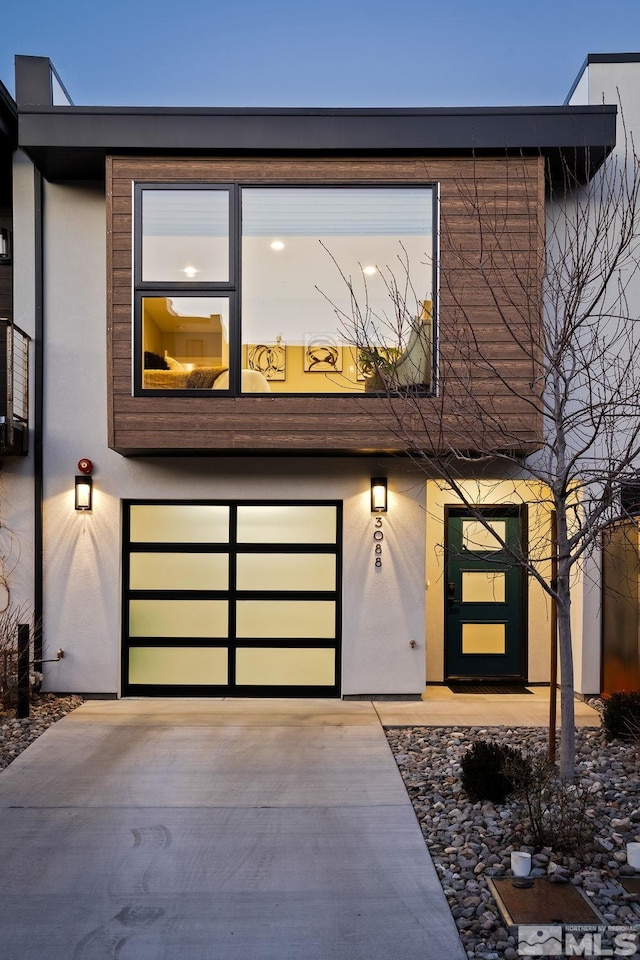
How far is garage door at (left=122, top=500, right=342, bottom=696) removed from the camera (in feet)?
23.4

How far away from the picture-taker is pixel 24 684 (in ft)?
20.4

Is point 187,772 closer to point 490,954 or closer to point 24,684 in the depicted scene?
point 24,684

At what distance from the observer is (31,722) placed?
6160 mm

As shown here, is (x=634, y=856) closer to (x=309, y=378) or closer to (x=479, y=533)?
(x=309, y=378)

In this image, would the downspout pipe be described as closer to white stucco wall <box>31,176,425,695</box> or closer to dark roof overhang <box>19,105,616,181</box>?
white stucco wall <box>31,176,425,695</box>

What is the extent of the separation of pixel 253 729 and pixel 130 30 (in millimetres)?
41633

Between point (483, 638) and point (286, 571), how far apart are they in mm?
2421

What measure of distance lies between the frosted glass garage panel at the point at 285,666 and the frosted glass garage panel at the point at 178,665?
206mm

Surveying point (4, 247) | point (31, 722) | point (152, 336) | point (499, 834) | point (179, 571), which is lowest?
point (31, 722)

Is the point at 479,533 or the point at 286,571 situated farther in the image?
the point at 479,533

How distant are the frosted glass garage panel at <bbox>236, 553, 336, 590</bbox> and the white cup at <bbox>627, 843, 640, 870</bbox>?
3.94 meters

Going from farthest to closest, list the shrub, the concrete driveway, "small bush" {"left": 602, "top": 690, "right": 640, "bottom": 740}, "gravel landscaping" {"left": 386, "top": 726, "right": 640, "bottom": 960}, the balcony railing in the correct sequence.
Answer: the balcony railing → "small bush" {"left": 602, "top": 690, "right": 640, "bottom": 740} → the shrub → "gravel landscaping" {"left": 386, "top": 726, "right": 640, "bottom": 960} → the concrete driveway

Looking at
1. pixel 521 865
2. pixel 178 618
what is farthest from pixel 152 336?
pixel 521 865

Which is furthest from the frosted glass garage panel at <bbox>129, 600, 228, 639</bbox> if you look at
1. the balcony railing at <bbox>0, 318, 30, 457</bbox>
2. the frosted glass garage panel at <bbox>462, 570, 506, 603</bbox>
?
the frosted glass garage panel at <bbox>462, 570, 506, 603</bbox>
